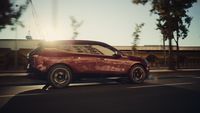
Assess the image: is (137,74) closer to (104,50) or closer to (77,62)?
(104,50)

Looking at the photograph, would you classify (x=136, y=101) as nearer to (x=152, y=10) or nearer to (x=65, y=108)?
(x=65, y=108)

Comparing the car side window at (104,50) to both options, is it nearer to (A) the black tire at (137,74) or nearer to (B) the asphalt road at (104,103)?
(A) the black tire at (137,74)

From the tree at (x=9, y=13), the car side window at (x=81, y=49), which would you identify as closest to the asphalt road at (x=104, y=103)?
the car side window at (x=81, y=49)

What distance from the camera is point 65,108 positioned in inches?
239

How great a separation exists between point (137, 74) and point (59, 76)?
10.2 feet

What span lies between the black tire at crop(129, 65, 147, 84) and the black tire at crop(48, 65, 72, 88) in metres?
2.47

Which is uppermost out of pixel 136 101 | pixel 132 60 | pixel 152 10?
pixel 152 10

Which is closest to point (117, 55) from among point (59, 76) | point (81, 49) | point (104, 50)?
point (104, 50)

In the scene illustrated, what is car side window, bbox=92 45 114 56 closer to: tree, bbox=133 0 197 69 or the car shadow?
the car shadow

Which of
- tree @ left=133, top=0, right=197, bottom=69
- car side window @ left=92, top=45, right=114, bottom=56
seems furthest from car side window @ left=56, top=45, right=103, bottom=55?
tree @ left=133, top=0, right=197, bottom=69

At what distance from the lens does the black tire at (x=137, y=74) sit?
11.2 m

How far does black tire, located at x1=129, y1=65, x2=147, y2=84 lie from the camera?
36.6ft

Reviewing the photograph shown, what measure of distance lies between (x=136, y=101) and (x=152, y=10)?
22.2m

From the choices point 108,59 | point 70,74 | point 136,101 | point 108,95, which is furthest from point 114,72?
point 136,101
